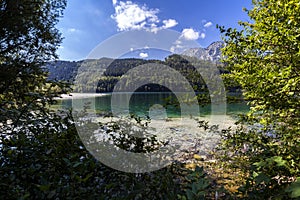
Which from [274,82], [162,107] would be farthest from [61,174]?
[274,82]

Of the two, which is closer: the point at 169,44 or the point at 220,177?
the point at 169,44

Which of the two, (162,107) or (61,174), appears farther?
(162,107)

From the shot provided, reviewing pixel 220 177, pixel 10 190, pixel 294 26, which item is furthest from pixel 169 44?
pixel 10 190

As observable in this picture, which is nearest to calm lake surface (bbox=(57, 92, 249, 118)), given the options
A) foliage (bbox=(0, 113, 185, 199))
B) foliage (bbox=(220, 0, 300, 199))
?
foliage (bbox=(220, 0, 300, 199))

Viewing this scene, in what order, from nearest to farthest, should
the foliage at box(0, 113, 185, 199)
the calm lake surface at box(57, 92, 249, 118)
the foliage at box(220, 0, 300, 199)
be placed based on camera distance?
the foliage at box(0, 113, 185, 199) < the foliage at box(220, 0, 300, 199) < the calm lake surface at box(57, 92, 249, 118)

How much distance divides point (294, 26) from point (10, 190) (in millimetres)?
2906

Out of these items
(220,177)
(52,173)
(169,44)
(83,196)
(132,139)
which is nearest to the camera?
(83,196)

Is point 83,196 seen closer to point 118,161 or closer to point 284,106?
point 118,161

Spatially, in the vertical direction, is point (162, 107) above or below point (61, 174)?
above

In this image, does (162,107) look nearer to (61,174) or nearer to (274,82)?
(274,82)

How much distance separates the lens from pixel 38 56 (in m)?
6.75

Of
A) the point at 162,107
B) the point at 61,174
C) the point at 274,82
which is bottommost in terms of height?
the point at 61,174

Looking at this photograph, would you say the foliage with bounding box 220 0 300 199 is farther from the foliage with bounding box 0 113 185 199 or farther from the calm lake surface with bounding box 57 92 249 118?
the foliage with bounding box 0 113 185 199

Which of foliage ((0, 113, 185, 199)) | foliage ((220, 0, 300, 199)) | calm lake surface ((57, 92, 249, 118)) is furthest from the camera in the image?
calm lake surface ((57, 92, 249, 118))
